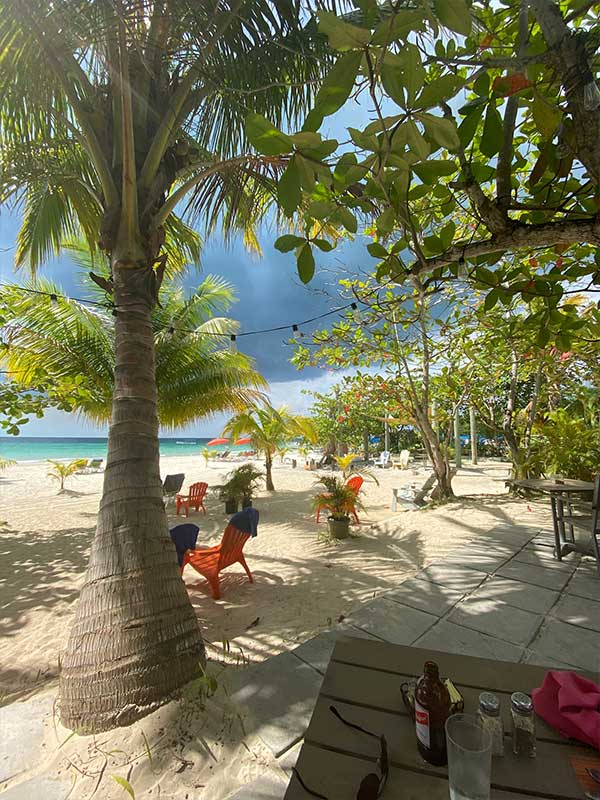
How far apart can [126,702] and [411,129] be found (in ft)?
9.92

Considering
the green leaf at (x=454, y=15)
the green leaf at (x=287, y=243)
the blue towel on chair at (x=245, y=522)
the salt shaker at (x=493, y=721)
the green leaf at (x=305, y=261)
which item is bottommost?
the blue towel on chair at (x=245, y=522)

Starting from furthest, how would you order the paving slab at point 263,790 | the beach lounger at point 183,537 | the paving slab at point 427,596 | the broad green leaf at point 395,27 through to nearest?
the beach lounger at point 183,537 → the paving slab at point 427,596 → the paving slab at point 263,790 → the broad green leaf at point 395,27

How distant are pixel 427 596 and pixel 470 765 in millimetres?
2426

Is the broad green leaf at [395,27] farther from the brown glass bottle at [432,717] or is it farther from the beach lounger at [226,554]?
the beach lounger at [226,554]

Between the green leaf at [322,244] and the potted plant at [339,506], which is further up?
the green leaf at [322,244]

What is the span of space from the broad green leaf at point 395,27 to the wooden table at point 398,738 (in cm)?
179

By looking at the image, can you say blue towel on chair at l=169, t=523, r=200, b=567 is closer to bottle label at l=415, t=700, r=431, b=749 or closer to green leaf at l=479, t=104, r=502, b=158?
bottle label at l=415, t=700, r=431, b=749

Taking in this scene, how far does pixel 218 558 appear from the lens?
421cm

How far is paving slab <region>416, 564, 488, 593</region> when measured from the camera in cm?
325

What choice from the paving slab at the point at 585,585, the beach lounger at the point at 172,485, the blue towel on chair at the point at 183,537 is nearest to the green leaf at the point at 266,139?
the paving slab at the point at 585,585

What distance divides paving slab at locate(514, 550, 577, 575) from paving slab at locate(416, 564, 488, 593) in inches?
26.9

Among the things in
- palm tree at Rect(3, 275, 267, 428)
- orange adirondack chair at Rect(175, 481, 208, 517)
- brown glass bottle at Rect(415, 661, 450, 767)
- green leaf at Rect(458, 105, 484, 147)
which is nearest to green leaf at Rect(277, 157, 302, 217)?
green leaf at Rect(458, 105, 484, 147)

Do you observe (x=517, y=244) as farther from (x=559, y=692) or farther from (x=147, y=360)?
(x=147, y=360)

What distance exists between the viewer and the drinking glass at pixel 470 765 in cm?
84
